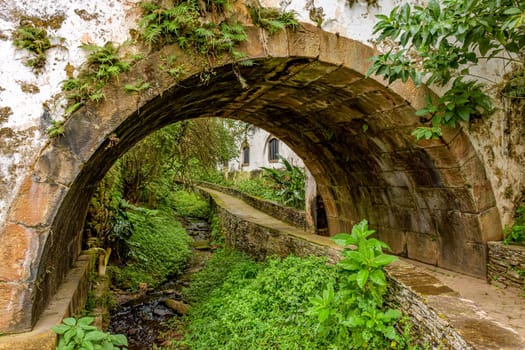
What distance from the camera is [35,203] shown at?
2.46m

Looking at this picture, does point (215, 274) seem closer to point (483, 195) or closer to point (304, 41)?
point (483, 195)

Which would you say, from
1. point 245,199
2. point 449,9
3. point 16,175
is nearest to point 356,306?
point 449,9

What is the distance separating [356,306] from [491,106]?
267cm

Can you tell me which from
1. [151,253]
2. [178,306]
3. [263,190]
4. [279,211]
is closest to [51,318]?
[178,306]

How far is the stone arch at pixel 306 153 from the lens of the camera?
247cm

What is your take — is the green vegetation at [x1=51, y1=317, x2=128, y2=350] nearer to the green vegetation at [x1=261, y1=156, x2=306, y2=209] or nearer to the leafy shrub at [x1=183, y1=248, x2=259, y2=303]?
the leafy shrub at [x1=183, y1=248, x2=259, y2=303]

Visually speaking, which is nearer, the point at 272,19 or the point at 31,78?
the point at 31,78

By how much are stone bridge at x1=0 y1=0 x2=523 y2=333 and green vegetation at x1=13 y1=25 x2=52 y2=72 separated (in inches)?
2.9

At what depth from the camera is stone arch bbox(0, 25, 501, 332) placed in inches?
97.2

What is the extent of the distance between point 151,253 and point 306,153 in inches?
182

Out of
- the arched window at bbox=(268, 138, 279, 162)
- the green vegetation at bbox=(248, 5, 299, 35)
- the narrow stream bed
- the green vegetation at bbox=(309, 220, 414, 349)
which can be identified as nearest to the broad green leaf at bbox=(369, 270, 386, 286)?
the green vegetation at bbox=(309, 220, 414, 349)

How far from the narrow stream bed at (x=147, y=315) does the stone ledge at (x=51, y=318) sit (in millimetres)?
1583

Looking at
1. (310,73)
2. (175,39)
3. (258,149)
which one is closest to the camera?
(175,39)

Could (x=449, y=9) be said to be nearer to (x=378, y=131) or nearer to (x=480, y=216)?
(x=378, y=131)
